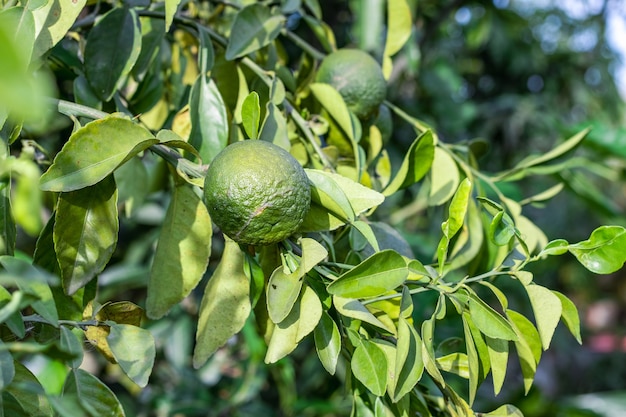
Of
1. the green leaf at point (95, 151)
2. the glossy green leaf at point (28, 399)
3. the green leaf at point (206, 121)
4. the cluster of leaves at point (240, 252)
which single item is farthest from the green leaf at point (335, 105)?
the glossy green leaf at point (28, 399)

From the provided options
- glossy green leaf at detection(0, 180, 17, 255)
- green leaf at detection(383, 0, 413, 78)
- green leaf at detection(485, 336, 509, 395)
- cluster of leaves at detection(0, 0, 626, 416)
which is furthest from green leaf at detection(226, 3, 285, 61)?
green leaf at detection(485, 336, 509, 395)

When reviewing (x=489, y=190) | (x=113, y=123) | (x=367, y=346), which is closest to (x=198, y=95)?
(x=113, y=123)

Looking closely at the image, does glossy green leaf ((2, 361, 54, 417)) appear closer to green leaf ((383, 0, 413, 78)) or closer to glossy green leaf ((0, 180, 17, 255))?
glossy green leaf ((0, 180, 17, 255))

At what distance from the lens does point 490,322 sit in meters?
0.42

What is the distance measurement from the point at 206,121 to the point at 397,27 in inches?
10.5

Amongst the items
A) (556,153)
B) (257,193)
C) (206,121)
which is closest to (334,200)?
(257,193)

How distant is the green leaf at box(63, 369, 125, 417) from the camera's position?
0.40 meters

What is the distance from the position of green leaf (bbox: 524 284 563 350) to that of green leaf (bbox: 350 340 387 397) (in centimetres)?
11

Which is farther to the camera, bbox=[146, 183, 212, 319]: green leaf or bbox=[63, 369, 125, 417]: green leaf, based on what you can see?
bbox=[146, 183, 212, 319]: green leaf

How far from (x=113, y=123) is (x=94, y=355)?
3.69 feet

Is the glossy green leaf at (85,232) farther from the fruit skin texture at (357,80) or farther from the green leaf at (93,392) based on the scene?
the fruit skin texture at (357,80)

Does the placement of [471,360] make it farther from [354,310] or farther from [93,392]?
[93,392]

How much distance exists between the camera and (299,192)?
1.42 ft

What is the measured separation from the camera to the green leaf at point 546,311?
1.41ft
